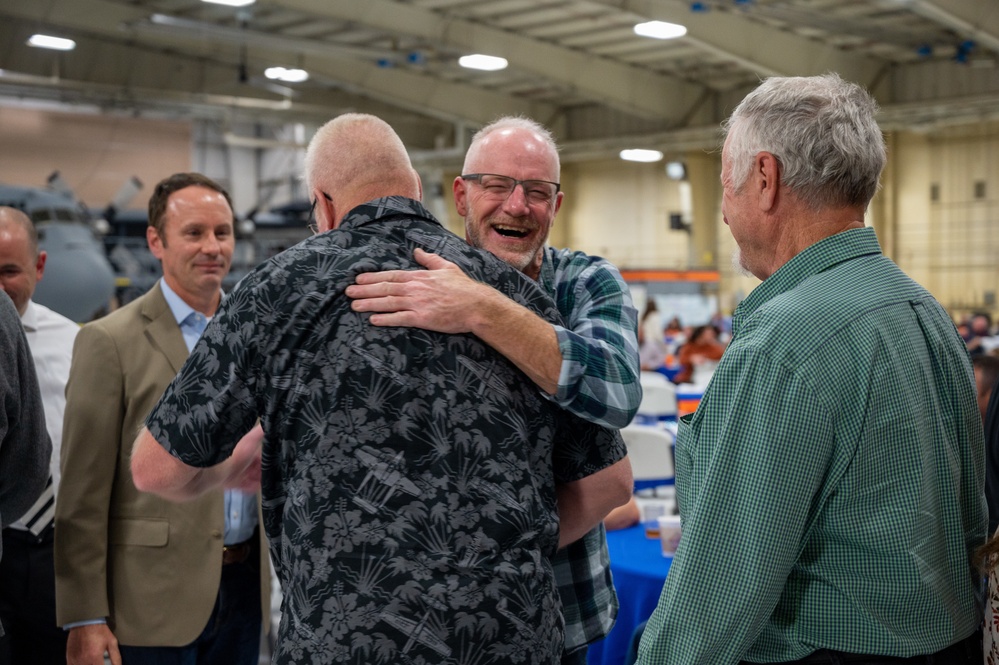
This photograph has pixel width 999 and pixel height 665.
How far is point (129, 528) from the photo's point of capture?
236 centimetres

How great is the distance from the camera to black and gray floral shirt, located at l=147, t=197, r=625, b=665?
1.40 m

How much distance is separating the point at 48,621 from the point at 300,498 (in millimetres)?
1532

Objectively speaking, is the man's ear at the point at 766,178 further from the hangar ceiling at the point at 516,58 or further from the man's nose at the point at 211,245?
the hangar ceiling at the point at 516,58

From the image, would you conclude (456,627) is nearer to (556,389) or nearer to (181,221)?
(556,389)

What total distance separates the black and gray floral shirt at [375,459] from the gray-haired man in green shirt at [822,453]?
23cm

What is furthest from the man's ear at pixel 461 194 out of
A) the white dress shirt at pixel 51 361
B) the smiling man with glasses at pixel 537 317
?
the white dress shirt at pixel 51 361

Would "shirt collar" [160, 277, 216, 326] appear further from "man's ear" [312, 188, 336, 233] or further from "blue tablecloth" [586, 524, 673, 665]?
"blue tablecloth" [586, 524, 673, 665]

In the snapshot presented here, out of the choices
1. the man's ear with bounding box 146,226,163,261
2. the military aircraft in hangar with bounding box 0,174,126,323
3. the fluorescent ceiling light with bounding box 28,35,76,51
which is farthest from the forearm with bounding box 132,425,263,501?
the military aircraft in hangar with bounding box 0,174,126,323

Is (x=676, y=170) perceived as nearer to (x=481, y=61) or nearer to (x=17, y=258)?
(x=481, y=61)

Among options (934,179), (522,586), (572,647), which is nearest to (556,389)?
(522,586)

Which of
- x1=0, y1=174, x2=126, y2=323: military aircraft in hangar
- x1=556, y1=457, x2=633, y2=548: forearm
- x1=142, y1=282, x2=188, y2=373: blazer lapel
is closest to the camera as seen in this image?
x1=556, y1=457, x2=633, y2=548: forearm

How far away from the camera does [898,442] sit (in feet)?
4.40

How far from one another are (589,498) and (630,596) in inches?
70.8

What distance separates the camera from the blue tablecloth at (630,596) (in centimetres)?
332
